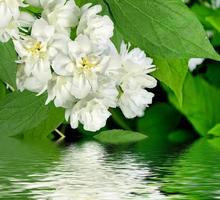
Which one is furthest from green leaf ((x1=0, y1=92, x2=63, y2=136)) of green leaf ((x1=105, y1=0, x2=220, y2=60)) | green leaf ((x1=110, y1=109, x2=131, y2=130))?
green leaf ((x1=110, y1=109, x2=131, y2=130))

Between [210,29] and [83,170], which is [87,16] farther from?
[210,29]

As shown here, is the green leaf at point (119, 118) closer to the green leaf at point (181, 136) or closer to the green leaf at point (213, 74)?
the green leaf at point (181, 136)

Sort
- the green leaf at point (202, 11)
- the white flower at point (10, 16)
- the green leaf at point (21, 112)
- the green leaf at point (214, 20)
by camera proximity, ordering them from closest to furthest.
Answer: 1. the white flower at point (10, 16)
2. the green leaf at point (21, 112)
3. the green leaf at point (214, 20)
4. the green leaf at point (202, 11)

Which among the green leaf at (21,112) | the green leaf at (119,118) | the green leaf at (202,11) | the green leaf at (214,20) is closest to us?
the green leaf at (21,112)

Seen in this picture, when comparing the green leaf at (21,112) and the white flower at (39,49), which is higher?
the white flower at (39,49)

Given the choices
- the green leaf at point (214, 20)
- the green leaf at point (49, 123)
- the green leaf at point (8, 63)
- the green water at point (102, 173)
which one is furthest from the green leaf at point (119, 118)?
the green leaf at point (8, 63)

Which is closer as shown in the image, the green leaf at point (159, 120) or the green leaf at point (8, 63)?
the green leaf at point (8, 63)

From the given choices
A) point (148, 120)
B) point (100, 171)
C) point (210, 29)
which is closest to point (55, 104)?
point (100, 171)

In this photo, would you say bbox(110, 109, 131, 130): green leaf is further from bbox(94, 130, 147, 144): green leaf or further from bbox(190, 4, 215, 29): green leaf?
bbox(94, 130, 147, 144): green leaf
